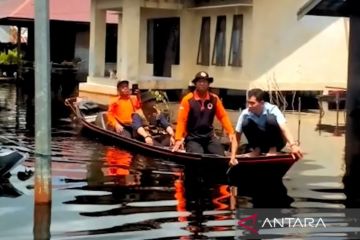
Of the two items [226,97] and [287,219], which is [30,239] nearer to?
[287,219]

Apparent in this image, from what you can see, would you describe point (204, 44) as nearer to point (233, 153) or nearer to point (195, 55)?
point (195, 55)

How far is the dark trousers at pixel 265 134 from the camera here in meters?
10.8

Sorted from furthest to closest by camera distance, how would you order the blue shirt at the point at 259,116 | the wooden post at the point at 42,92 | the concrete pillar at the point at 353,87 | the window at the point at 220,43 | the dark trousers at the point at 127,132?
1. the window at the point at 220,43
2. the concrete pillar at the point at 353,87
3. the dark trousers at the point at 127,132
4. the blue shirt at the point at 259,116
5. the wooden post at the point at 42,92

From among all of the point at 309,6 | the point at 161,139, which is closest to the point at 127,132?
the point at 161,139

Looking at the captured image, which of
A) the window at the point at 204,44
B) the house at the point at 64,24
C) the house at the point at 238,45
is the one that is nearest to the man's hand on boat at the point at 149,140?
the house at the point at 238,45

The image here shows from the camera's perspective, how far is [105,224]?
27.3ft

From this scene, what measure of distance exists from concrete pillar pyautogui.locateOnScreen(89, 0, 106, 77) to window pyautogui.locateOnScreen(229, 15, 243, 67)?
719 centimetres

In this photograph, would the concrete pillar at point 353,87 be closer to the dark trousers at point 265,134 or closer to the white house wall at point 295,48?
the dark trousers at point 265,134

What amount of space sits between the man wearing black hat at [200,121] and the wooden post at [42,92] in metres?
3.35

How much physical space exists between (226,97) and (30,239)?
18138 millimetres

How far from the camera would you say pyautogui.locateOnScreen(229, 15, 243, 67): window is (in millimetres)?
24523

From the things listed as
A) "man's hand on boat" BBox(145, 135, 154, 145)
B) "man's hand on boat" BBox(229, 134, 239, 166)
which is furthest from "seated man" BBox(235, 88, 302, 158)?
"man's hand on boat" BBox(145, 135, 154, 145)

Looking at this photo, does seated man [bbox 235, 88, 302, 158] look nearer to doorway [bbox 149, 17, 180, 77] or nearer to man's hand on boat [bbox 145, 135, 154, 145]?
man's hand on boat [bbox 145, 135, 154, 145]

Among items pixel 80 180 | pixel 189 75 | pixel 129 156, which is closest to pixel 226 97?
pixel 189 75
